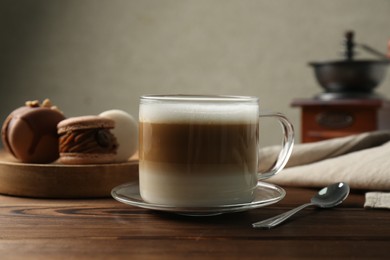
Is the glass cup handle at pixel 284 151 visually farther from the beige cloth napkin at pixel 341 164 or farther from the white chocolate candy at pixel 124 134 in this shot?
the white chocolate candy at pixel 124 134

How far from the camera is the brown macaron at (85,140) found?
80 centimetres

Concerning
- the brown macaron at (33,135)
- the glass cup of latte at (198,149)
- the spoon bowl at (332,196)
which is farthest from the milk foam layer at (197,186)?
the brown macaron at (33,135)

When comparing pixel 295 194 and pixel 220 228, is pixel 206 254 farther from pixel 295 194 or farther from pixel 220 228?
pixel 295 194

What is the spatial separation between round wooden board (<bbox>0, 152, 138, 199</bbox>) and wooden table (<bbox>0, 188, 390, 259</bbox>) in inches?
2.0

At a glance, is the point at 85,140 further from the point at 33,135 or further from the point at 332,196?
the point at 332,196

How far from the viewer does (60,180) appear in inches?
29.7

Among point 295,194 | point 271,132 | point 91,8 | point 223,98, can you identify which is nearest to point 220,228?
point 223,98

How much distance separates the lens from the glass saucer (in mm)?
583

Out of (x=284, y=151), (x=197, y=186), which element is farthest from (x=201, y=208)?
(x=284, y=151)

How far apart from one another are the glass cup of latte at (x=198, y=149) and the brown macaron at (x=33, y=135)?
0.83 ft

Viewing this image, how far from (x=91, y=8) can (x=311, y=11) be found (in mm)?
1149

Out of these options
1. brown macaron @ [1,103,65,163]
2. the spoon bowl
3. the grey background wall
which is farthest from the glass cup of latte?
the grey background wall

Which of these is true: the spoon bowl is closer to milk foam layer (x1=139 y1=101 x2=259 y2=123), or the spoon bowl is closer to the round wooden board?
milk foam layer (x1=139 y1=101 x2=259 y2=123)

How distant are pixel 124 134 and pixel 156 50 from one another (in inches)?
83.2
